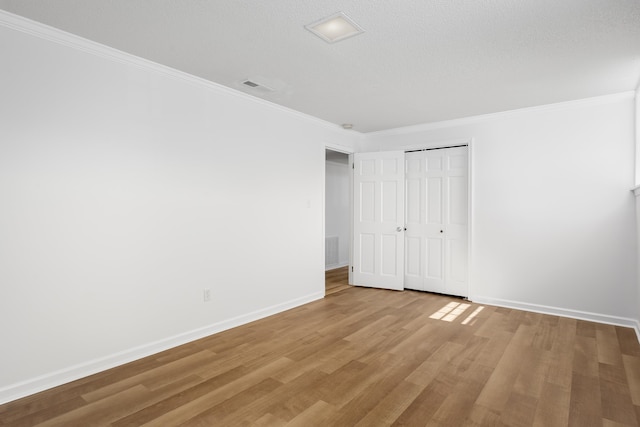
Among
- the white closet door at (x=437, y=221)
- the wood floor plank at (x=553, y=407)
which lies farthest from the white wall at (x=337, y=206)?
the wood floor plank at (x=553, y=407)

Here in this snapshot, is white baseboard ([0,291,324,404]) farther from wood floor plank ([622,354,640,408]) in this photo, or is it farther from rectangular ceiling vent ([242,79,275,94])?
wood floor plank ([622,354,640,408])

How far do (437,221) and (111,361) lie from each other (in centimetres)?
422

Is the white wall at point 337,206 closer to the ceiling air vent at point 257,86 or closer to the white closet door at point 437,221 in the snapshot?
the white closet door at point 437,221

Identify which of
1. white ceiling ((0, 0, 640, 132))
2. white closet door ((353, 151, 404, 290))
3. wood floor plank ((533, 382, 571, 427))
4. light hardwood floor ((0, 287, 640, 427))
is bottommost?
wood floor plank ((533, 382, 571, 427))

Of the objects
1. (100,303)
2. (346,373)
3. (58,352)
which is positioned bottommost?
(346,373)

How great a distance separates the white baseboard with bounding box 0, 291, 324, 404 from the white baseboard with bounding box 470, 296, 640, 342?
2897 millimetres

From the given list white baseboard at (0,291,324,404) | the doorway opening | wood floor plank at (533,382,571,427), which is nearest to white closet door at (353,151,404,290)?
the doorway opening

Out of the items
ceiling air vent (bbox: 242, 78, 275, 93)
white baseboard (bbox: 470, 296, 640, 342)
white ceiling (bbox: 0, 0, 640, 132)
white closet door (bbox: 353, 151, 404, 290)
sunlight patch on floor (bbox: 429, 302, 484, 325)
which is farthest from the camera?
white closet door (bbox: 353, 151, 404, 290)

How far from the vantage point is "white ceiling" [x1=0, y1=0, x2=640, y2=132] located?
85.0 inches

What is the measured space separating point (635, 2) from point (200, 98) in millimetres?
3321

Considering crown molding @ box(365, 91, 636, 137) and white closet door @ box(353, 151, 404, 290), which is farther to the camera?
white closet door @ box(353, 151, 404, 290)

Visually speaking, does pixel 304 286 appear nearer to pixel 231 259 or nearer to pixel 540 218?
pixel 231 259

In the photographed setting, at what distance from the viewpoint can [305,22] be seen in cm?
232

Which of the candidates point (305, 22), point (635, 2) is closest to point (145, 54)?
point (305, 22)
